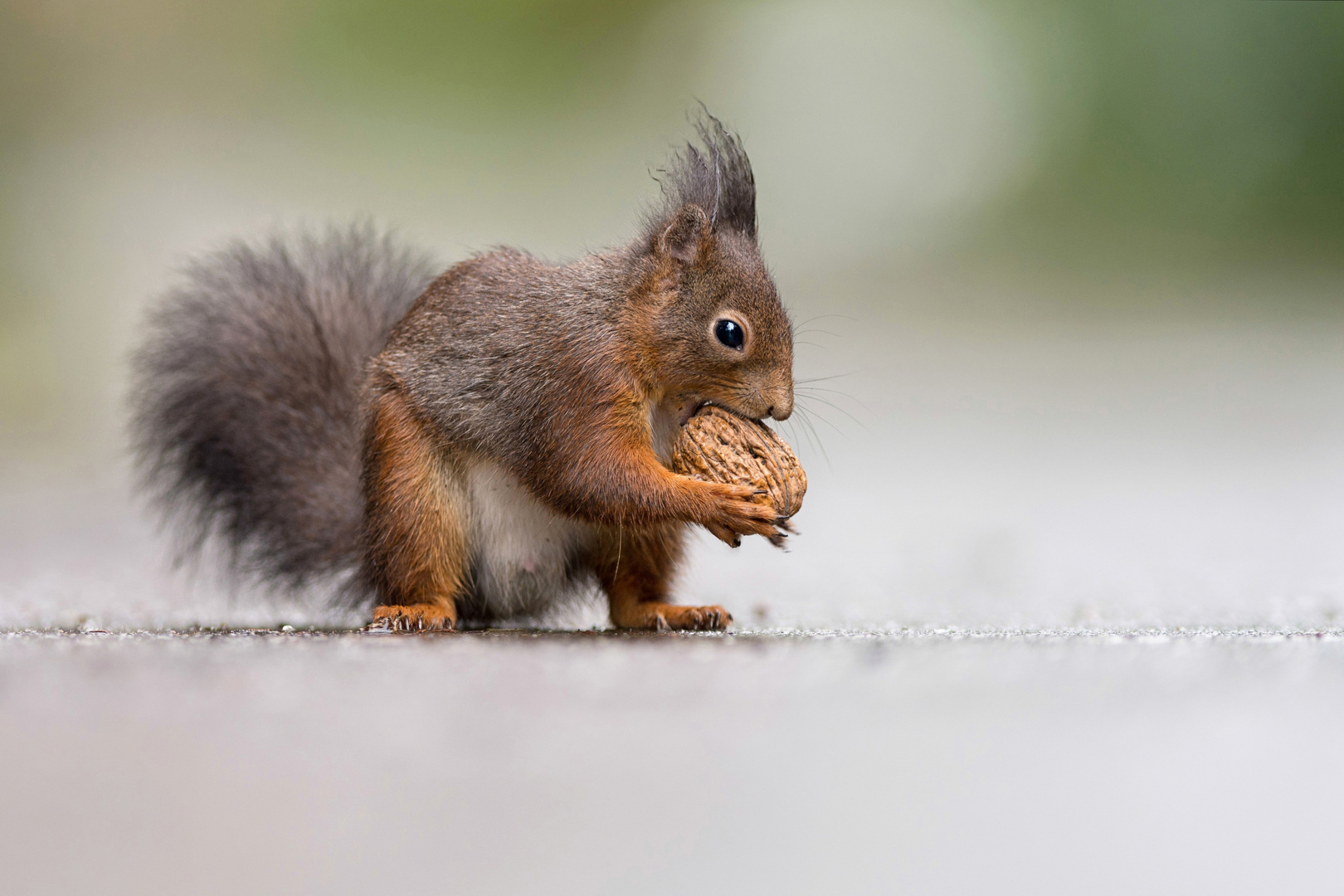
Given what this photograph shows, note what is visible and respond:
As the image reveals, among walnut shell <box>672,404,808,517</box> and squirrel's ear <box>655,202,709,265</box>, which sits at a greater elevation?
squirrel's ear <box>655,202,709,265</box>

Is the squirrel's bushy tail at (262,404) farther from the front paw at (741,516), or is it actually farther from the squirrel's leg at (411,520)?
the front paw at (741,516)

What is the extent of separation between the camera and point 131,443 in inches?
79.3

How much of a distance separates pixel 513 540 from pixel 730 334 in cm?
40

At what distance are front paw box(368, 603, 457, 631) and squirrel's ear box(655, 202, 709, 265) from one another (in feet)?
1.81

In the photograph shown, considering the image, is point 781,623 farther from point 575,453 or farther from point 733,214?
point 733,214

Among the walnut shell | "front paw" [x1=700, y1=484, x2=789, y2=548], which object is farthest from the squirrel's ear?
"front paw" [x1=700, y1=484, x2=789, y2=548]

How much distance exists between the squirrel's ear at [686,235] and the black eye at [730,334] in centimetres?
10

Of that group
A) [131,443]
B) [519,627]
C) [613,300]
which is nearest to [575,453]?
[613,300]

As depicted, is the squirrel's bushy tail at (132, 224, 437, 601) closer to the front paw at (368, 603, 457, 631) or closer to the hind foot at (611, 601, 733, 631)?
the front paw at (368, 603, 457, 631)

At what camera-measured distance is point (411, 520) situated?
1580 millimetres

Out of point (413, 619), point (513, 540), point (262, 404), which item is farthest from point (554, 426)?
point (262, 404)

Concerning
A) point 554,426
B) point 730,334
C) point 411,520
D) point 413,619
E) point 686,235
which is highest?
point 686,235

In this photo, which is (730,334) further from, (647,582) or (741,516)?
(647,582)

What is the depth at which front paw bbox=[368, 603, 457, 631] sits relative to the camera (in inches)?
60.6
